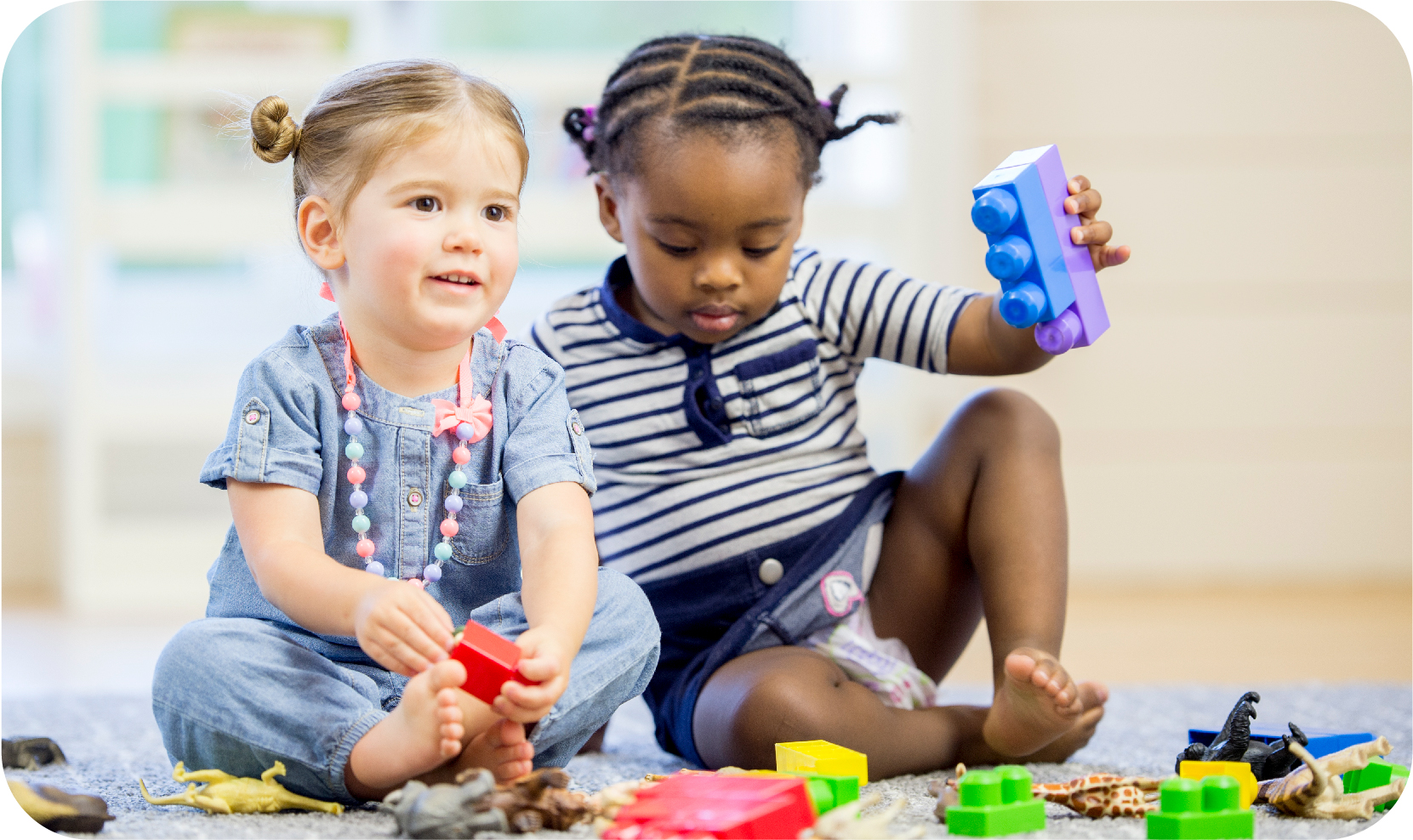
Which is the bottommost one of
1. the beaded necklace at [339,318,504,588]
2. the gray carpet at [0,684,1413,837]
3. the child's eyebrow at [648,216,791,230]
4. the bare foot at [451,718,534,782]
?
the gray carpet at [0,684,1413,837]

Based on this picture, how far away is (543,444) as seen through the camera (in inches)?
33.3

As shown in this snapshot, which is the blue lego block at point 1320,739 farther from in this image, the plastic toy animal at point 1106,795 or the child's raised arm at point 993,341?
the child's raised arm at point 993,341

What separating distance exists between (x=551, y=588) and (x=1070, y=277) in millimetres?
422

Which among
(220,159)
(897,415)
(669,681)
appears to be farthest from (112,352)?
(669,681)

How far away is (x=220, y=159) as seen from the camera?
2.29 metres

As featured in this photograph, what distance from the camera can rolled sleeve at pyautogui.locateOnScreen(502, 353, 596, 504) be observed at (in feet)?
2.72

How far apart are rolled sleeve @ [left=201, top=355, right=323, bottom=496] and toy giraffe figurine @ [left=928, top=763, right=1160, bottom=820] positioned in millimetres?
434

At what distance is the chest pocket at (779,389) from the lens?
1.06m

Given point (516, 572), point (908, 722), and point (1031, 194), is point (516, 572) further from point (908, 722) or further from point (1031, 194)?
point (1031, 194)

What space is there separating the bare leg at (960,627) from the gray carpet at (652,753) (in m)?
0.04

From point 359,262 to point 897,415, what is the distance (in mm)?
1562

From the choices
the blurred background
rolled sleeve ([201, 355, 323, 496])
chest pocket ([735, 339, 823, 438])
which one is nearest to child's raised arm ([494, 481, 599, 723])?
rolled sleeve ([201, 355, 323, 496])

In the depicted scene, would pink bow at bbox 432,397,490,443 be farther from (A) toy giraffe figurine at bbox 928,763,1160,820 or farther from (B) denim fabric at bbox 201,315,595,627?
(A) toy giraffe figurine at bbox 928,763,1160,820

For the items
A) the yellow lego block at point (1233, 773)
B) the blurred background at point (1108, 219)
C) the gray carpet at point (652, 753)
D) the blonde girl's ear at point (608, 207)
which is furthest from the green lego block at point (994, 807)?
the blurred background at point (1108, 219)
